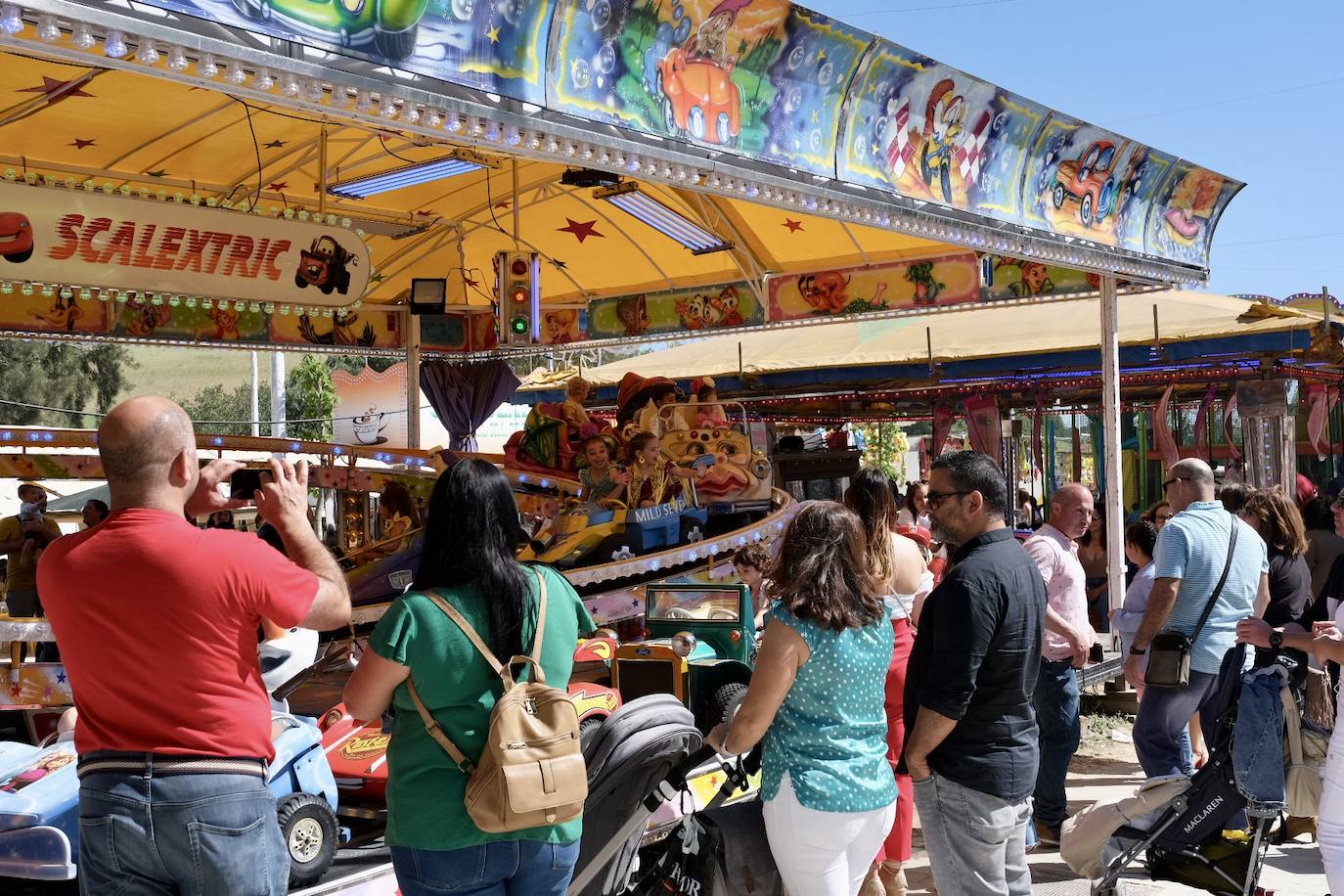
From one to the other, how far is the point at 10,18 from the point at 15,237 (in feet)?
16.3

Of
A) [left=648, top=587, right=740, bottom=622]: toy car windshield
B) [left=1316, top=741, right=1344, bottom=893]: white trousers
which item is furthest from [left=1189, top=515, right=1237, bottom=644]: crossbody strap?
[left=648, top=587, right=740, bottom=622]: toy car windshield

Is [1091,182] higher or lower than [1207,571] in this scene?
higher

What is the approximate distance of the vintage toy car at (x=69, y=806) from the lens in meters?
4.30

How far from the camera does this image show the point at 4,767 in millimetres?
4746

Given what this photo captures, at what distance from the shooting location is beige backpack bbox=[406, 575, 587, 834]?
291cm

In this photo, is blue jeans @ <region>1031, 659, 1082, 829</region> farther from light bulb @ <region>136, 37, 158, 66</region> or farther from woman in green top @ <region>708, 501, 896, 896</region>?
light bulb @ <region>136, 37, 158, 66</region>

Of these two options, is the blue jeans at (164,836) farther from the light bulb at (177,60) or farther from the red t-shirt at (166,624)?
the light bulb at (177,60)

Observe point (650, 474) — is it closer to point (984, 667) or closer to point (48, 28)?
point (984, 667)

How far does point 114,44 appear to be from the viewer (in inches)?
159

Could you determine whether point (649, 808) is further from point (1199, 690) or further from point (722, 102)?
point (722, 102)

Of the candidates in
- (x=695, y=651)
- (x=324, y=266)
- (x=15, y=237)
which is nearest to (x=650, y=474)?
(x=324, y=266)

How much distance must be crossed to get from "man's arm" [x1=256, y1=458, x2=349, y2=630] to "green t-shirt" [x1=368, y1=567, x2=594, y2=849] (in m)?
0.12

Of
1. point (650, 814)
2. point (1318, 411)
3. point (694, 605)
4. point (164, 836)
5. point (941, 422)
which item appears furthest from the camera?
point (941, 422)

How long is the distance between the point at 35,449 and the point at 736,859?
31.5ft
